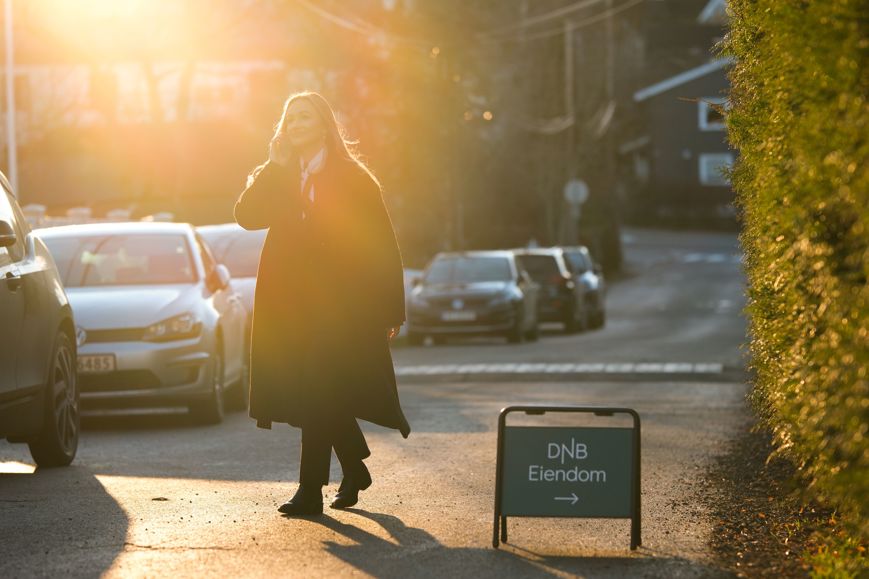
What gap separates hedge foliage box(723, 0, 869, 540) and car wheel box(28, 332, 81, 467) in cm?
451

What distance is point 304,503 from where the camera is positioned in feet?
26.7

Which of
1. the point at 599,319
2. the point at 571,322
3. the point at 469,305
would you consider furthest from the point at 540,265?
the point at 469,305

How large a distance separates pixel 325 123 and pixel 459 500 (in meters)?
1.98

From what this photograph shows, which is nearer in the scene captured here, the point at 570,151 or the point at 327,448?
the point at 327,448

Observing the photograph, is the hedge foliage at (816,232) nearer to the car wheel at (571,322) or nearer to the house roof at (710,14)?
the car wheel at (571,322)

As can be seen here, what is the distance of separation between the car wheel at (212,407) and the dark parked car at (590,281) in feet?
72.8

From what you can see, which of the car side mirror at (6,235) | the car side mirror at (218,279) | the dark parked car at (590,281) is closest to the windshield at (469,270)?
the dark parked car at (590,281)

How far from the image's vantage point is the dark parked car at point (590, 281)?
120ft

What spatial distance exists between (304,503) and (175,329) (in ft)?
18.7

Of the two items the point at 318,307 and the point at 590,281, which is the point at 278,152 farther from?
the point at 590,281

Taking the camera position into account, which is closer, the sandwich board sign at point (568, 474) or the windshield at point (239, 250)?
the sandwich board sign at point (568, 474)

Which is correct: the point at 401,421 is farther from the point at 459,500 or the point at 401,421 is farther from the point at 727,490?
the point at 727,490

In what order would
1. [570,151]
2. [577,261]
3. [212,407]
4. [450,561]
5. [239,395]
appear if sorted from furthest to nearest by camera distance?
[570,151] → [577,261] → [239,395] → [212,407] → [450,561]

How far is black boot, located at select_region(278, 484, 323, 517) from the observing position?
8133 millimetres
